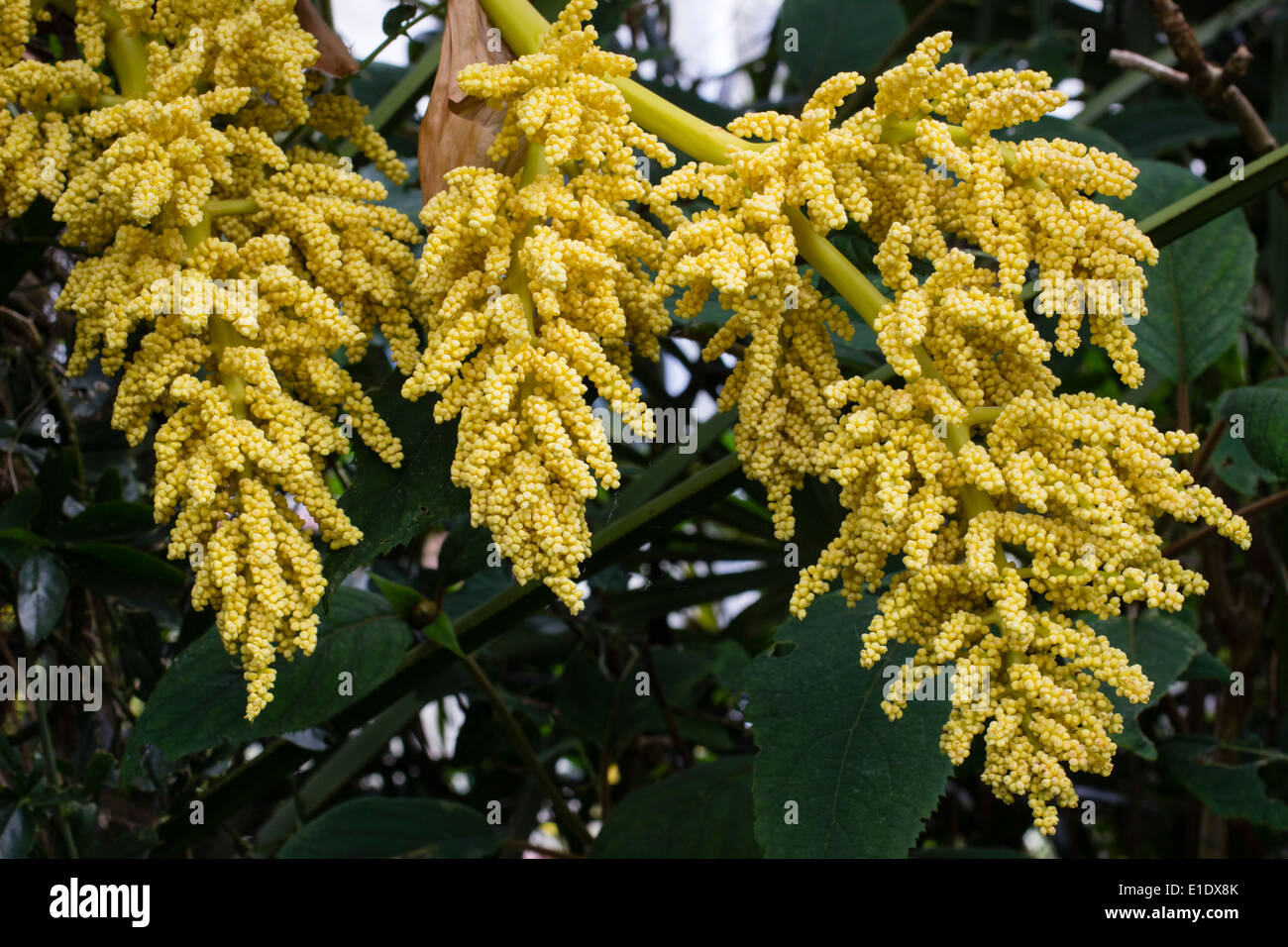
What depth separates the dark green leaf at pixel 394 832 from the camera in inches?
61.1

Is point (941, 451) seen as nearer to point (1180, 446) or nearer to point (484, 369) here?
point (1180, 446)

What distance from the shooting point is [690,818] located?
1499mm

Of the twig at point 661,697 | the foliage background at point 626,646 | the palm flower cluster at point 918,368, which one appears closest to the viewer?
the palm flower cluster at point 918,368

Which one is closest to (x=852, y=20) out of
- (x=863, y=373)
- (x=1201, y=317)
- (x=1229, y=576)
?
(x=1201, y=317)

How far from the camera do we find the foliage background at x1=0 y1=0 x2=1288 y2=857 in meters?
1.16

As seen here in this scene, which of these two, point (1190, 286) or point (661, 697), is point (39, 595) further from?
point (1190, 286)

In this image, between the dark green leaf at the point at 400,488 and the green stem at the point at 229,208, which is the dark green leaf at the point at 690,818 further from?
the green stem at the point at 229,208

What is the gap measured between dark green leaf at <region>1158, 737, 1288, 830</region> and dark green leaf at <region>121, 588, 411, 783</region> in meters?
1.14

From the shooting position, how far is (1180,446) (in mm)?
859

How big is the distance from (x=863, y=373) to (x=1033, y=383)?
1.85 ft

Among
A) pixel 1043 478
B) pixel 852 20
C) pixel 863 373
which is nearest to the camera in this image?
pixel 1043 478

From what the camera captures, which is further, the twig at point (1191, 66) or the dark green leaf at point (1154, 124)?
the dark green leaf at point (1154, 124)

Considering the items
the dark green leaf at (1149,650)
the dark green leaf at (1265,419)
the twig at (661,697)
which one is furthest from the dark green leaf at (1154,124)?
the twig at (661,697)

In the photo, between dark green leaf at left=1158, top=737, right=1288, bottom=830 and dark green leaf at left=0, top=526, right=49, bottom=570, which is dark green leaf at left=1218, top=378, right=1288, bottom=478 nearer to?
dark green leaf at left=1158, top=737, right=1288, bottom=830
